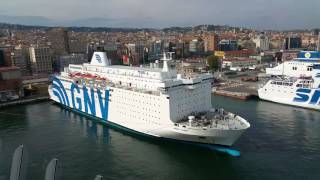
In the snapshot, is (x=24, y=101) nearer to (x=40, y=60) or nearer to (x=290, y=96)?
(x=40, y=60)

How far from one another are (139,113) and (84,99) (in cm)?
620

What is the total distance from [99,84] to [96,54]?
445 cm

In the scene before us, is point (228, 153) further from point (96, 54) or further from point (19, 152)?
point (96, 54)

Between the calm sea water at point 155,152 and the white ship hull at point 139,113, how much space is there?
1.97ft

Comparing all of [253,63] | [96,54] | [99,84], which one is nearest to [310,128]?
[99,84]

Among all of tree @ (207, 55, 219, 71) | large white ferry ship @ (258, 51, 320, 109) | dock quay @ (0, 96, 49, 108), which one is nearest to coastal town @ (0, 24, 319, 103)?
tree @ (207, 55, 219, 71)

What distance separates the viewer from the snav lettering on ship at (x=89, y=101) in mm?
19434

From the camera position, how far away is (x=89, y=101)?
823 inches

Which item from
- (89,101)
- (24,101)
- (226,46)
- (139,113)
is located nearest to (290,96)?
(139,113)

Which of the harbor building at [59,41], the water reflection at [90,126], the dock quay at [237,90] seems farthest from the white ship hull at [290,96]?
the harbor building at [59,41]

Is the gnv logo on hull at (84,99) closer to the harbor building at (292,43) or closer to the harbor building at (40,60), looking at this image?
the harbor building at (40,60)

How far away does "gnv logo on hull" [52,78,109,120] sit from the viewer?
19562 millimetres

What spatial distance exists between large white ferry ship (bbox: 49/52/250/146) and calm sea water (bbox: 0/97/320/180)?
2.52 ft

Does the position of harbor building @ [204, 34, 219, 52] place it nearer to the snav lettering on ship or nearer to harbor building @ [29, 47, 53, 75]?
harbor building @ [29, 47, 53, 75]
